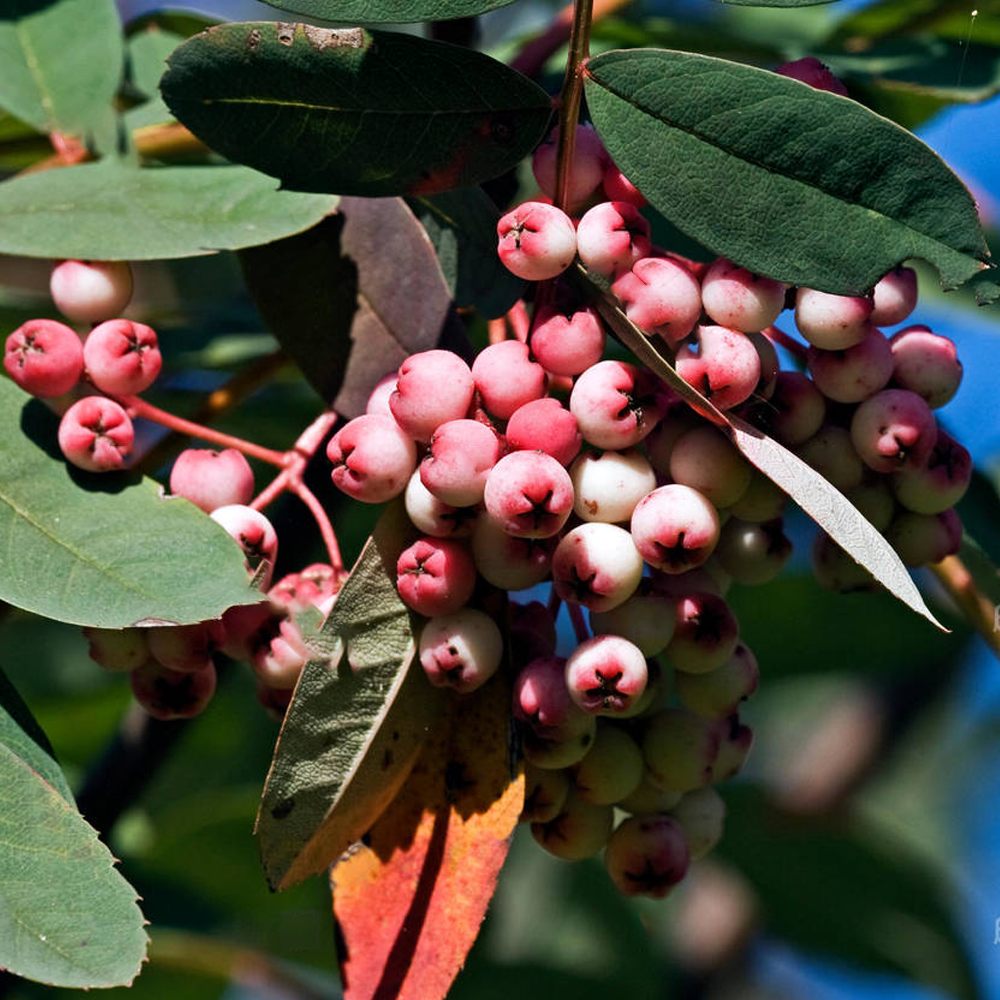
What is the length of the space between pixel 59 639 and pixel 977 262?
51.8 inches

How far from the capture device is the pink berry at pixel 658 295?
0.73 m

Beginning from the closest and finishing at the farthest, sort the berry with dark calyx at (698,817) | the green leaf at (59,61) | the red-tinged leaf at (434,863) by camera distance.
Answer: the red-tinged leaf at (434,863)
the berry with dark calyx at (698,817)
the green leaf at (59,61)

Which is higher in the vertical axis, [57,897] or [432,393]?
[432,393]

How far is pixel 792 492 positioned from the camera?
27.4 inches

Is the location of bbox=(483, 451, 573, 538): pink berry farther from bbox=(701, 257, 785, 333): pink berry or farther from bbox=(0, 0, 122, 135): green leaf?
bbox=(0, 0, 122, 135): green leaf

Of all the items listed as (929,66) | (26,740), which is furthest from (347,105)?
(929,66)

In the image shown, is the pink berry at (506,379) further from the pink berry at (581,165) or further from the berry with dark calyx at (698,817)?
the berry with dark calyx at (698,817)

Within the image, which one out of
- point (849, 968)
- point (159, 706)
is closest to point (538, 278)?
point (159, 706)

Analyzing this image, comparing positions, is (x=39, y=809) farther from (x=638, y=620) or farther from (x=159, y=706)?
(x=638, y=620)

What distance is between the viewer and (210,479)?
838 millimetres

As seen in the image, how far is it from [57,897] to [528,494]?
0.31 meters

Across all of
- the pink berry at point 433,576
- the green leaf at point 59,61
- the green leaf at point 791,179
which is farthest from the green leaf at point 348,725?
the green leaf at point 59,61

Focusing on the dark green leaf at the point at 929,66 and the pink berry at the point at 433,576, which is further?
the dark green leaf at the point at 929,66

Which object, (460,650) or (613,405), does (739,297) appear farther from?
(460,650)
